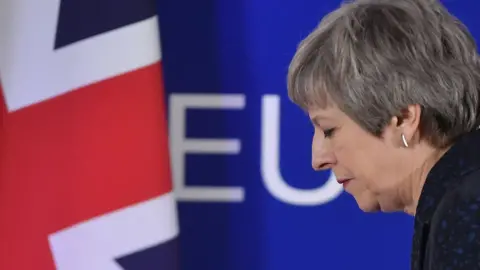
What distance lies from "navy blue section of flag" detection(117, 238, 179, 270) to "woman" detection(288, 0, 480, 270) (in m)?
0.46

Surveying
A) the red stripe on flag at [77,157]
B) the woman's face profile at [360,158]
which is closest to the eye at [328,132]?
the woman's face profile at [360,158]

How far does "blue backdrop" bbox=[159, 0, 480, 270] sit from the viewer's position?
140 cm

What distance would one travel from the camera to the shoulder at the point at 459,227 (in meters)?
0.71

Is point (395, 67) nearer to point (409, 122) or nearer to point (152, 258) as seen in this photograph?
point (409, 122)

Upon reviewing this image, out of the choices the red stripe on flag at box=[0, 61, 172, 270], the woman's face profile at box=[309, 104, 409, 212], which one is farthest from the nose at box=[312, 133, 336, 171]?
the red stripe on flag at box=[0, 61, 172, 270]

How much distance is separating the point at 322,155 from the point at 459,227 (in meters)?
0.22

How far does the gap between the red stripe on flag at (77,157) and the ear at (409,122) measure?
50cm

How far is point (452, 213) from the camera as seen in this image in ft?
2.42

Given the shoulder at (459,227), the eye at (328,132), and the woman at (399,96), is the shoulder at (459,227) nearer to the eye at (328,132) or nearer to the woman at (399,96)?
the woman at (399,96)

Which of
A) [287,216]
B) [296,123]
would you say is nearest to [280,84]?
[296,123]

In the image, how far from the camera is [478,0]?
139 centimetres

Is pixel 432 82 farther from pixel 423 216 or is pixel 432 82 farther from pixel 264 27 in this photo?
pixel 264 27

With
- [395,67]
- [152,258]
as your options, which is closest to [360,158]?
[395,67]

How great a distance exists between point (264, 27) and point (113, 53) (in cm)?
28
